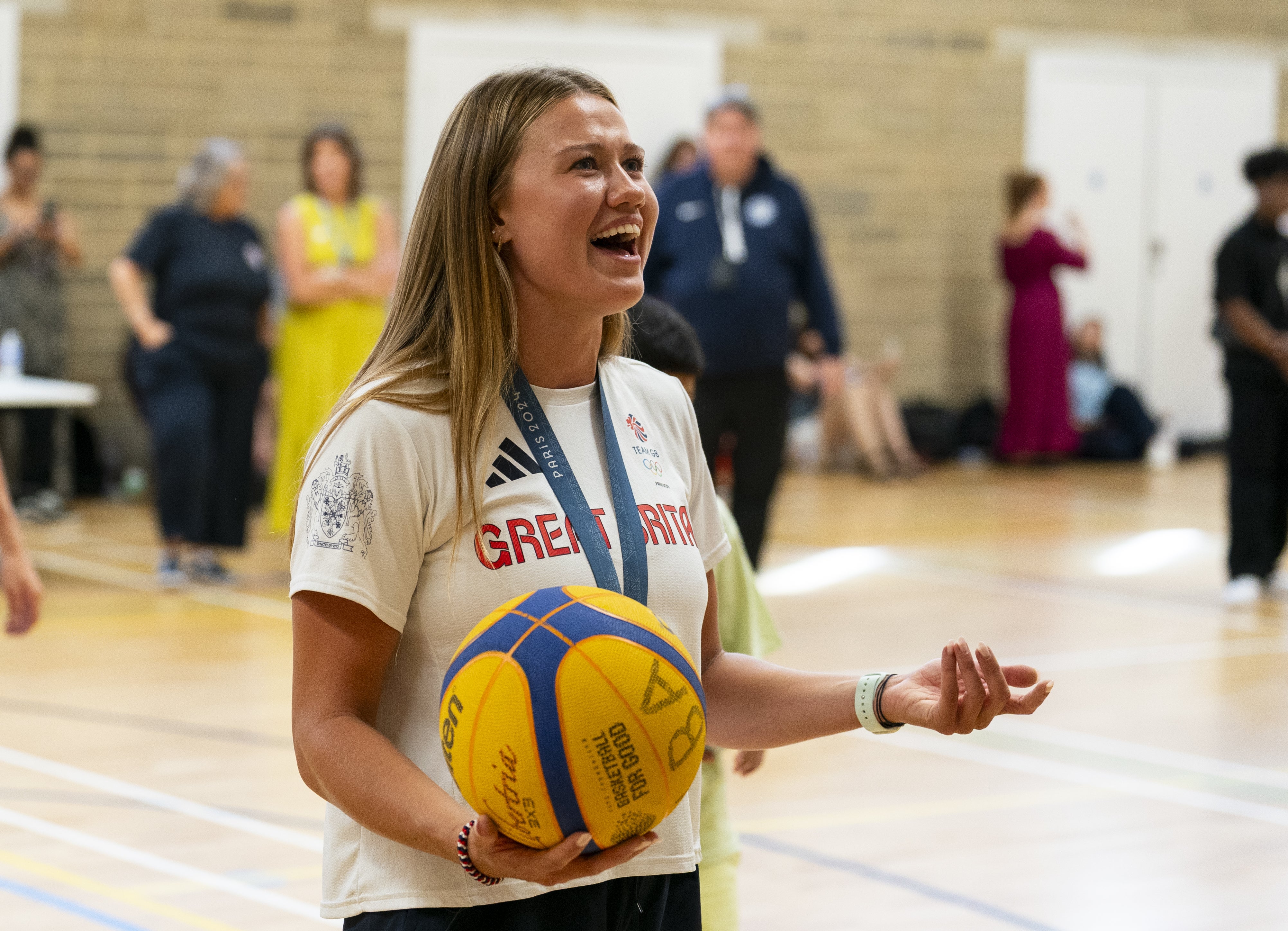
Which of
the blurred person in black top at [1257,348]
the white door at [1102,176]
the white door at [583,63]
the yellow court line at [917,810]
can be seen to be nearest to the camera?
the yellow court line at [917,810]

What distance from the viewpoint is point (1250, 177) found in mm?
7605

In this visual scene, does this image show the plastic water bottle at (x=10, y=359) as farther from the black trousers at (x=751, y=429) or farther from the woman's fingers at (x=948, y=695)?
the woman's fingers at (x=948, y=695)

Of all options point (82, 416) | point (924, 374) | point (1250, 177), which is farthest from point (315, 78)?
point (1250, 177)

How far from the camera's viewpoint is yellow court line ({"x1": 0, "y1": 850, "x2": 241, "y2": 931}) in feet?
11.5

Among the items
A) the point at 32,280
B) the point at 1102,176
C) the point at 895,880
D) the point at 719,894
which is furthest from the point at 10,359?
the point at 1102,176

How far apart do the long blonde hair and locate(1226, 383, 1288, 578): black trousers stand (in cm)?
647

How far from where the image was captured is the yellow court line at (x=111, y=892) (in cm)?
351

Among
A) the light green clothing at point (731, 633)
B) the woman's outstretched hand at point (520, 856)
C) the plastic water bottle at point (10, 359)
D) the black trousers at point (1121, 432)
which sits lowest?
the black trousers at point (1121, 432)

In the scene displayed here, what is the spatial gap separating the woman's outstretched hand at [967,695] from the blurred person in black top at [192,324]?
6.29 meters

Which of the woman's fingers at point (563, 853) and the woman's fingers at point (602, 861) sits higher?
the woman's fingers at point (563, 853)

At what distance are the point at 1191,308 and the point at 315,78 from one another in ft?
26.0

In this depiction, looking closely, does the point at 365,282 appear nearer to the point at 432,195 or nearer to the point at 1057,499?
the point at 1057,499

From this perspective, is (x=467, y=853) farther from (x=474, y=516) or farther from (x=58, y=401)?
(x=58, y=401)

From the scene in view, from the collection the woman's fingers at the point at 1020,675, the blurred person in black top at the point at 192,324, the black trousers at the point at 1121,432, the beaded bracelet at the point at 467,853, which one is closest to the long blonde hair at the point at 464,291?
the beaded bracelet at the point at 467,853
